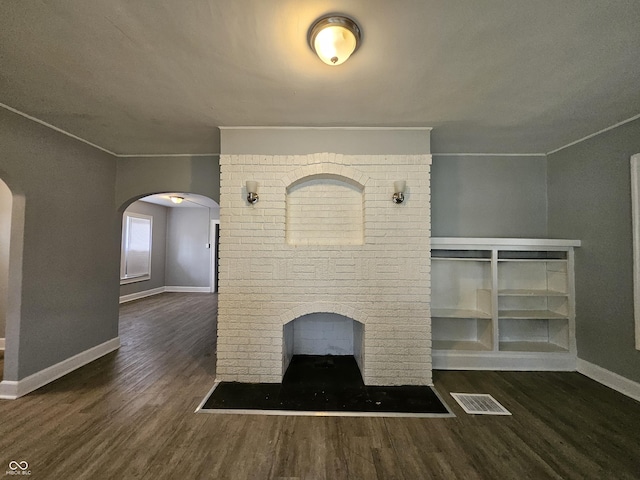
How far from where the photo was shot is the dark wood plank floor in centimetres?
Answer: 167

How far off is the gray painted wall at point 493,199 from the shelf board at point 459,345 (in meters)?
1.28

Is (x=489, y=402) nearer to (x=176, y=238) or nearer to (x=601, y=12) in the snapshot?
(x=601, y=12)

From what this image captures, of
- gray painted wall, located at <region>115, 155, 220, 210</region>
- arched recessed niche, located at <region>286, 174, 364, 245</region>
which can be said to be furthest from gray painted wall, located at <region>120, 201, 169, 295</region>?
arched recessed niche, located at <region>286, 174, 364, 245</region>

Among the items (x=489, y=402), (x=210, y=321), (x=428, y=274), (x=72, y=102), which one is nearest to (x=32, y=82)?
(x=72, y=102)

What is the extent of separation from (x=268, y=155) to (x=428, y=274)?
195 cm

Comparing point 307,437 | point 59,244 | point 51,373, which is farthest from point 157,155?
point 307,437

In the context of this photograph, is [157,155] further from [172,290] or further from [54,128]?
[172,290]

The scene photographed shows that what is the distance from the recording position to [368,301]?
8.84 ft

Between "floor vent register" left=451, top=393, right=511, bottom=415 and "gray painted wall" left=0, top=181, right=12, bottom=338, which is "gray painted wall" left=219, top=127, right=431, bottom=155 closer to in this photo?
"floor vent register" left=451, top=393, right=511, bottom=415

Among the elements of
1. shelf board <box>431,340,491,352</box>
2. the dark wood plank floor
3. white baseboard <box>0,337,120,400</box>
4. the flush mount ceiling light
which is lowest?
the dark wood plank floor

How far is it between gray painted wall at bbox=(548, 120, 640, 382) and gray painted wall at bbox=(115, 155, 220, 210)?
4.11 meters

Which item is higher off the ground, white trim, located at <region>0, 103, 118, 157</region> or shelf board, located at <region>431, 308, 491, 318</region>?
white trim, located at <region>0, 103, 118, 157</region>

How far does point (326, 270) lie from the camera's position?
271cm

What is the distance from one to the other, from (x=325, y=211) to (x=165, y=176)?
217 centimetres
